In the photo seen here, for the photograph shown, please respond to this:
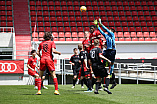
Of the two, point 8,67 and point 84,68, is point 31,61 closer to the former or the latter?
point 84,68

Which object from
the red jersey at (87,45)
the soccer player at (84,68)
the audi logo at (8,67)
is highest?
the red jersey at (87,45)

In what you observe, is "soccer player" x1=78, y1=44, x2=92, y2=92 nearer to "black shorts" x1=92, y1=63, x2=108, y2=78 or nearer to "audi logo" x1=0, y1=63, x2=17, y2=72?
"black shorts" x1=92, y1=63, x2=108, y2=78

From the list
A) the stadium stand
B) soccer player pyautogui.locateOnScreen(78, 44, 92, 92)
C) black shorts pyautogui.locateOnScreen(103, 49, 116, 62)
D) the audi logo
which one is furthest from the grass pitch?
the stadium stand

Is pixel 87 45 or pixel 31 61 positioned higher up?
pixel 87 45

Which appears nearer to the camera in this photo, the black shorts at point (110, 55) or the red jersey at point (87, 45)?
the black shorts at point (110, 55)

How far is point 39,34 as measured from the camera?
2684 centimetres

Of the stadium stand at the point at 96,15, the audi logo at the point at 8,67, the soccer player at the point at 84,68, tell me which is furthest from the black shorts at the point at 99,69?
the stadium stand at the point at 96,15

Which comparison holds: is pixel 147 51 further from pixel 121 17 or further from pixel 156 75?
pixel 156 75

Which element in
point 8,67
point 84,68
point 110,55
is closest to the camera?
point 110,55

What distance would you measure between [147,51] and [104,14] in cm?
566

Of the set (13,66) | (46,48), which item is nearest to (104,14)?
(13,66)

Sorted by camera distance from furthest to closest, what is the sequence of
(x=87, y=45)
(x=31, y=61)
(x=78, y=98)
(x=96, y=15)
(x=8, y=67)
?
(x=96, y=15) → (x=8, y=67) → (x=31, y=61) → (x=87, y=45) → (x=78, y=98)

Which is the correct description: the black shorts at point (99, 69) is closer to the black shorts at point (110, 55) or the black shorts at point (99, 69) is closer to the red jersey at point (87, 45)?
the black shorts at point (110, 55)

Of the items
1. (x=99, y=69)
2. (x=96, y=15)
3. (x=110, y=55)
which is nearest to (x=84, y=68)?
(x=110, y=55)
